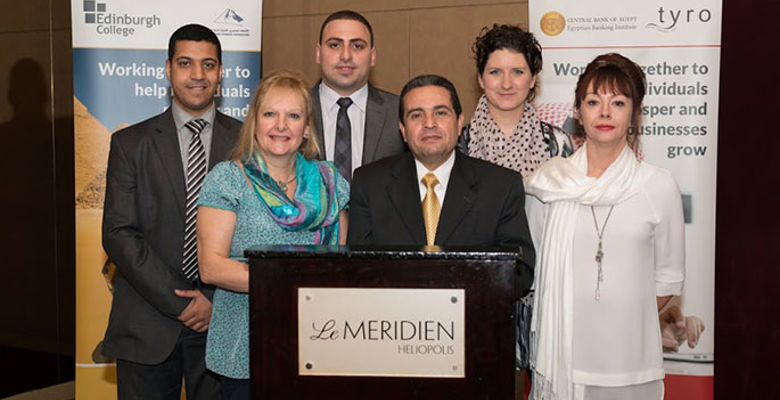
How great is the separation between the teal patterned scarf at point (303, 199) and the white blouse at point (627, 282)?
2.74 ft

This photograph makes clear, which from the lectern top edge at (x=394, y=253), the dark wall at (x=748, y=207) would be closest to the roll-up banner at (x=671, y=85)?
the dark wall at (x=748, y=207)

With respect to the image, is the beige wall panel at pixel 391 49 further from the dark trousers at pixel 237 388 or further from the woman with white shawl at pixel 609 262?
the dark trousers at pixel 237 388

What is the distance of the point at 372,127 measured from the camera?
3.42 metres

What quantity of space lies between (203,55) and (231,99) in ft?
3.54

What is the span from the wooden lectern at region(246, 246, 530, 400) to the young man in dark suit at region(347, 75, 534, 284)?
0.60 m

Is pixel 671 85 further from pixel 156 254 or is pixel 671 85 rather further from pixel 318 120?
pixel 156 254

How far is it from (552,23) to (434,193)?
6.96ft

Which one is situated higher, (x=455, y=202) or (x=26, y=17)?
(x=26, y=17)

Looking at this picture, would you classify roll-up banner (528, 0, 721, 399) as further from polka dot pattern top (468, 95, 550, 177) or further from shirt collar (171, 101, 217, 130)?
shirt collar (171, 101, 217, 130)

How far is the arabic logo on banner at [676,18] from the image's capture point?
419 cm

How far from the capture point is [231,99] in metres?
4.49

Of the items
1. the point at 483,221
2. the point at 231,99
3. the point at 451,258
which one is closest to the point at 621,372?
the point at 483,221

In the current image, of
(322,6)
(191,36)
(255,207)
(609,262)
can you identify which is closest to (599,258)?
(609,262)

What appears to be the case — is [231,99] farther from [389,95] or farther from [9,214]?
[9,214]
